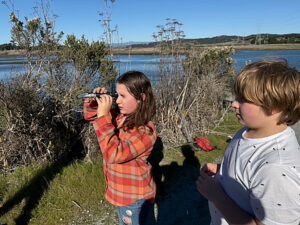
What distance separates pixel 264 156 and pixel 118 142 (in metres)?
0.87

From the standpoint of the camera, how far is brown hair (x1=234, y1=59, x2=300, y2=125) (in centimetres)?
91

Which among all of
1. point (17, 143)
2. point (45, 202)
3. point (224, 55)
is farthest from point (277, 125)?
point (224, 55)

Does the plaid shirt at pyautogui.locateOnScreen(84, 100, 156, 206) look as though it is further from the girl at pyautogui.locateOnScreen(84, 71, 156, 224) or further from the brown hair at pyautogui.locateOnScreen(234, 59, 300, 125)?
the brown hair at pyautogui.locateOnScreen(234, 59, 300, 125)

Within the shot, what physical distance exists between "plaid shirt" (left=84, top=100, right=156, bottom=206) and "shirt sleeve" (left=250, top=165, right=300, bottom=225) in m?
0.83

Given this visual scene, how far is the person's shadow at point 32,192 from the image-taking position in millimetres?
2725

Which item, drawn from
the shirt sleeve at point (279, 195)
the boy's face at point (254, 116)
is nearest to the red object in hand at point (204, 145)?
the boy's face at point (254, 116)

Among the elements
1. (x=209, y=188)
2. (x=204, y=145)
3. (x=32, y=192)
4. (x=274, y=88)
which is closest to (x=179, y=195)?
(x=204, y=145)

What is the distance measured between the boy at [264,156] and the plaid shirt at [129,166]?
0.54 metres

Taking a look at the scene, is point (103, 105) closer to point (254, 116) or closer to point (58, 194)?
point (254, 116)

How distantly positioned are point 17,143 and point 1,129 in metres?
0.32

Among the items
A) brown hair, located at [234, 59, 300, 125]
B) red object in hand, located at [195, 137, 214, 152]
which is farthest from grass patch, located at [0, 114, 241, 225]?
brown hair, located at [234, 59, 300, 125]

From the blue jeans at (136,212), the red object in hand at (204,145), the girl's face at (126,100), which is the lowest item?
the red object in hand at (204,145)

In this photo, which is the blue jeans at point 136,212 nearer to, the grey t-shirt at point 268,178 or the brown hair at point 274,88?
the grey t-shirt at point 268,178

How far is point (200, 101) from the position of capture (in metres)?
6.29
